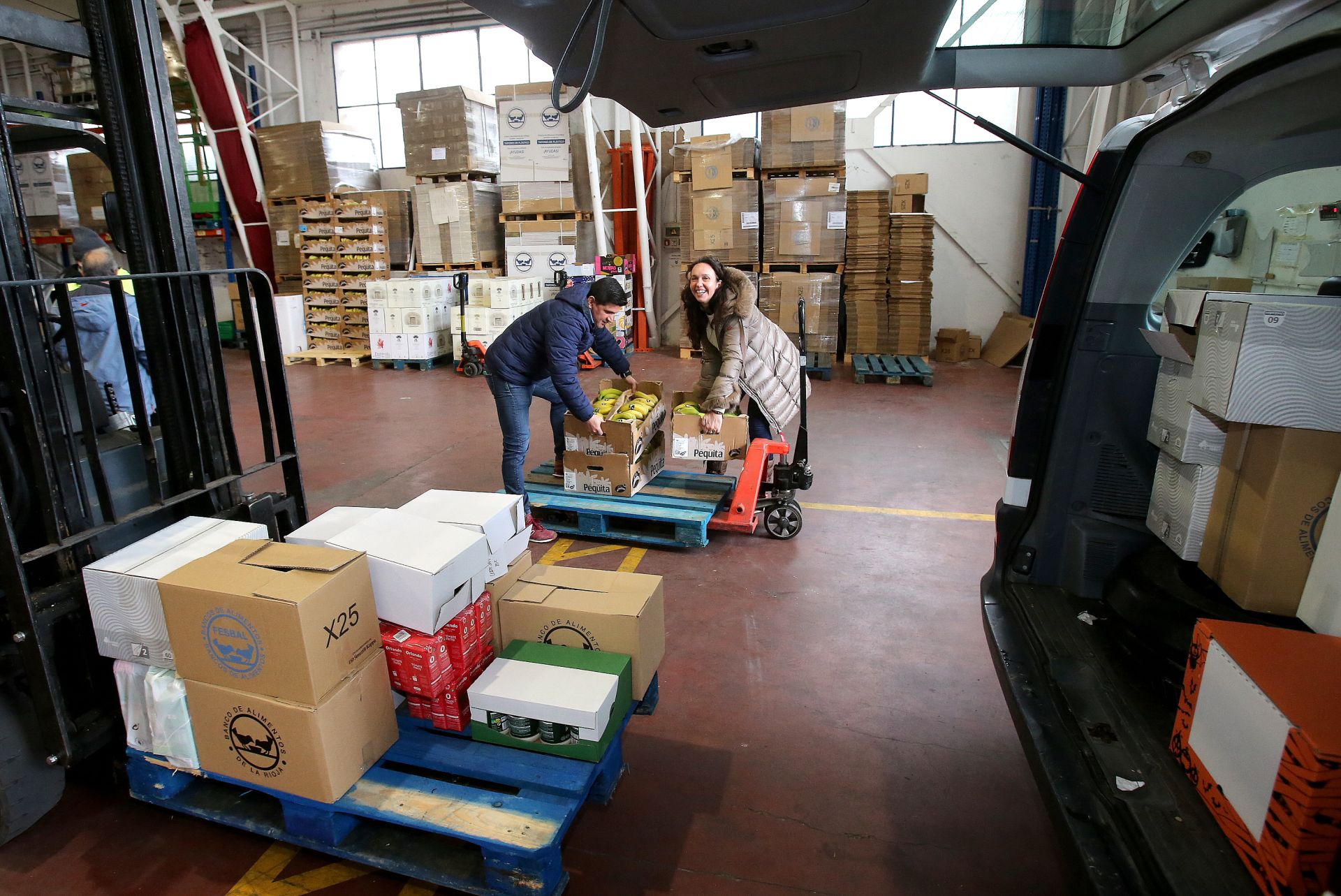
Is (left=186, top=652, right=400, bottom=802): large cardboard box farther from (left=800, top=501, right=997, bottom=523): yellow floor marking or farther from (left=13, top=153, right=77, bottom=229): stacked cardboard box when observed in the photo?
(left=13, top=153, right=77, bottom=229): stacked cardboard box

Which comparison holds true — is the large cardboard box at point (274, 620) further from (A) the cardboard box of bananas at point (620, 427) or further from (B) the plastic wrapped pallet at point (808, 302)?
(B) the plastic wrapped pallet at point (808, 302)

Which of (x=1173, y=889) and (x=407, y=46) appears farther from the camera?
(x=407, y=46)

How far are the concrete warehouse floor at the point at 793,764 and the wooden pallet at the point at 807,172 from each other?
6.13 meters

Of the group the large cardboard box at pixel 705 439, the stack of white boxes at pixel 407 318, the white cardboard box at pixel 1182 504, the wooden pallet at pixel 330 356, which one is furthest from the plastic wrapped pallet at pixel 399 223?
the white cardboard box at pixel 1182 504

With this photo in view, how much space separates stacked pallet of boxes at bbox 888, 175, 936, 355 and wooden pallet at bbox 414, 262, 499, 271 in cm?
640

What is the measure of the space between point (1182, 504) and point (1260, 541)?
0.97 ft

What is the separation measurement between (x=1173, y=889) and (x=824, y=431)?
643 centimetres

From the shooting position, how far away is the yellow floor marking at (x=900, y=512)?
5512 millimetres

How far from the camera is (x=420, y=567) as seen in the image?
2467 millimetres

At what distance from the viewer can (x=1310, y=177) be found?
3.81 metres

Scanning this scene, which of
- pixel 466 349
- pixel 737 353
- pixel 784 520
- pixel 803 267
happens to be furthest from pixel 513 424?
pixel 803 267

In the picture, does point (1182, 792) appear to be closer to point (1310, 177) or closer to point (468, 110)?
point (1310, 177)

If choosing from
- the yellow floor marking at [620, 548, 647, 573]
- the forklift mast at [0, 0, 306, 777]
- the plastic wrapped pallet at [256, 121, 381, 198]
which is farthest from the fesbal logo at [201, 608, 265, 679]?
the plastic wrapped pallet at [256, 121, 381, 198]

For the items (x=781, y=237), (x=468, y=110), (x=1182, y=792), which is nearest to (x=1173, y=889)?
(x=1182, y=792)
